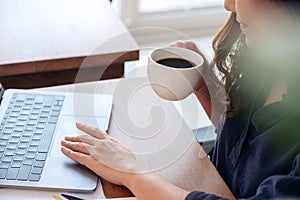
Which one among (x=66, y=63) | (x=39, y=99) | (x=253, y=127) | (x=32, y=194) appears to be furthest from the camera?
(x=66, y=63)

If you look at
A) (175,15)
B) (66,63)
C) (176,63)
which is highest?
(176,63)

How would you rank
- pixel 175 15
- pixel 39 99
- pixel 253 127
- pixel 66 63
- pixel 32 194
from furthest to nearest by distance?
1. pixel 175 15
2. pixel 66 63
3. pixel 39 99
4. pixel 253 127
5. pixel 32 194

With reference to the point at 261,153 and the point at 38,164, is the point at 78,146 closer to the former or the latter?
the point at 38,164

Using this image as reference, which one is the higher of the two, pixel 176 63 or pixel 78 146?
pixel 176 63

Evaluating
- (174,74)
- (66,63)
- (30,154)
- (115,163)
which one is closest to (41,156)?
(30,154)

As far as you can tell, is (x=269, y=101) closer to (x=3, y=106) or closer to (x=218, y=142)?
(x=218, y=142)

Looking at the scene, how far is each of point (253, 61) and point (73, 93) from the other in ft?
1.35

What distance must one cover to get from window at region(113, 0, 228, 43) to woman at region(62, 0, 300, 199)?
136 centimetres

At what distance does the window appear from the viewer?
7.71 ft

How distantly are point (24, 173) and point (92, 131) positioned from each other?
0.16m

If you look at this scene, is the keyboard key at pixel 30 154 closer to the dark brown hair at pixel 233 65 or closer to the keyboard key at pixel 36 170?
the keyboard key at pixel 36 170

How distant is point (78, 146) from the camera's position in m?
0.88

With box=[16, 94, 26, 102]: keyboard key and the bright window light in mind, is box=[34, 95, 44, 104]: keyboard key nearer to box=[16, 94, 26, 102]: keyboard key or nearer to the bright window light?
box=[16, 94, 26, 102]: keyboard key

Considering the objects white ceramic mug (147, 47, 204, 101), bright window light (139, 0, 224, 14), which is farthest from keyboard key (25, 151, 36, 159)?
bright window light (139, 0, 224, 14)
